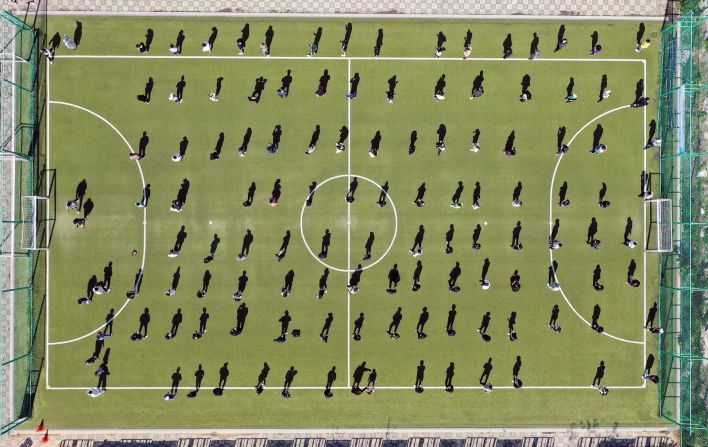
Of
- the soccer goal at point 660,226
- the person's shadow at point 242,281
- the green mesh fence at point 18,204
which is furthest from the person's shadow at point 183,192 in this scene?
the soccer goal at point 660,226

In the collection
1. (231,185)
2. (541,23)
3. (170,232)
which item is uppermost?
(541,23)

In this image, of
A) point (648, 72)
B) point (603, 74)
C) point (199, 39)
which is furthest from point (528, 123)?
point (199, 39)

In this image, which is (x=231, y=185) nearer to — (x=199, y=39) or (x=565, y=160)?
(x=199, y=39)

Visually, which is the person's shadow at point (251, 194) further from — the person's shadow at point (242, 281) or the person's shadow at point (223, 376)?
the person's shadow at point (223, 376)

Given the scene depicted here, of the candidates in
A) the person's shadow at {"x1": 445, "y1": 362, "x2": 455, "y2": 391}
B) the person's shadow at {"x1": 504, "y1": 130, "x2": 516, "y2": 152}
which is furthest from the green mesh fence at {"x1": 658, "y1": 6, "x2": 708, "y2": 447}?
the person's shadow at {"x1": 445, "y1": 362, "x2": 455, "y2": 391}

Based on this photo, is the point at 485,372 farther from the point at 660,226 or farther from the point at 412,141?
the point at 412,141

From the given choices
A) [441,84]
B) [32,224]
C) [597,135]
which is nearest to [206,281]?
[32,224]

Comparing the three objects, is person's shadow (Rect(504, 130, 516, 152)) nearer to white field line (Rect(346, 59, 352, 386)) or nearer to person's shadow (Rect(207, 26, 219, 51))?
white field line (Rect(346, 59, 352, 386))
